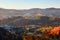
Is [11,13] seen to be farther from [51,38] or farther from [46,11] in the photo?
[51,38]

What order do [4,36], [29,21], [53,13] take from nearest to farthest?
[4,36]
[29,21]
[53,13]

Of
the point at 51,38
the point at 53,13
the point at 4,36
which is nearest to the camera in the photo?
the point at 51,38

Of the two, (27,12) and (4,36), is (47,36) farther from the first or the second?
(27,12)

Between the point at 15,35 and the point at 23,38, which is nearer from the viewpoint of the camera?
the point at 23,38

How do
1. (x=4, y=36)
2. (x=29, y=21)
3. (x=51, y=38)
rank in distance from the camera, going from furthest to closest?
(x=29, y=21) → (x=4, y=36) → (x=51, y=38)

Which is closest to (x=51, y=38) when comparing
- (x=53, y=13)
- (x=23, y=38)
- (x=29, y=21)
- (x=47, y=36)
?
(x=47, y=36)

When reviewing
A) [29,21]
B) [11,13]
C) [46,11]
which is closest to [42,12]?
[46,11]

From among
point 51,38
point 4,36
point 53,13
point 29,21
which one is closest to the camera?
point 51,38

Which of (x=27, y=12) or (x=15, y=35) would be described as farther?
(x=27, y=12)
